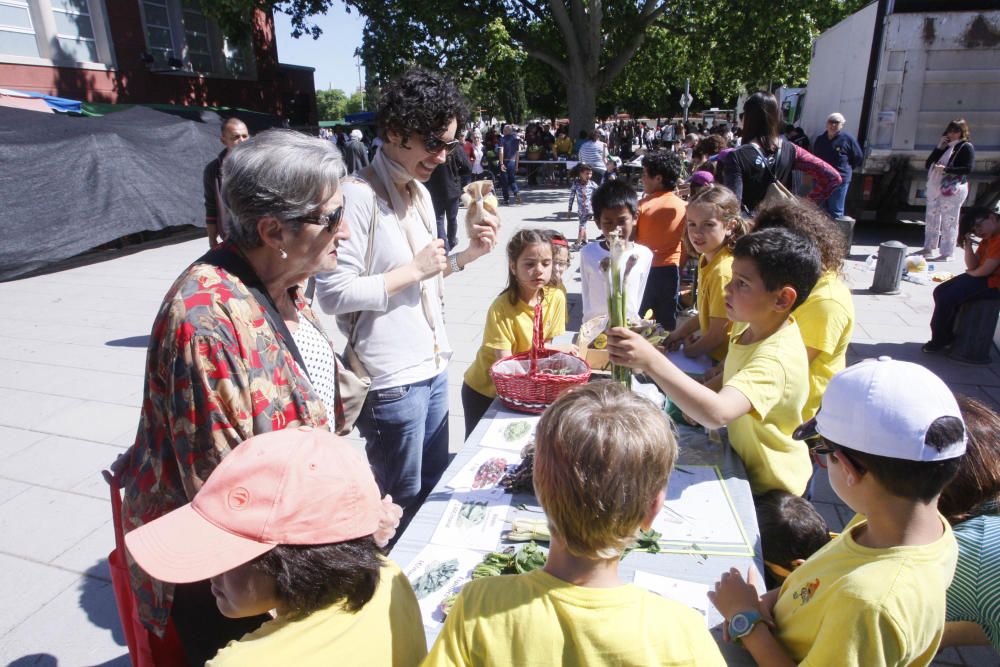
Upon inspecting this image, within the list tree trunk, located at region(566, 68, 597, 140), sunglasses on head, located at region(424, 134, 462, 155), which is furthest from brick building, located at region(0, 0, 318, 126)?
sunglasses on head, located at region(424, 134, 462, 155)

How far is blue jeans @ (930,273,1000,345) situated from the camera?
5281 mm

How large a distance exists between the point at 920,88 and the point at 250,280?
1075 centimetres

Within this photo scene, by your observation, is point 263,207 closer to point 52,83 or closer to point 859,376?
point 859,376

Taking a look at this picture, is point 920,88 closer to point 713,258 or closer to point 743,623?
point 713,258

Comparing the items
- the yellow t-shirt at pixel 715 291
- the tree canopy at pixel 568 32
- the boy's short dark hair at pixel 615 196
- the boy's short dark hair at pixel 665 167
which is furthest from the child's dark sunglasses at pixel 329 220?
the tree canopy at pixel 568 32

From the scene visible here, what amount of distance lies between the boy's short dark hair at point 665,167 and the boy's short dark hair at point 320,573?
459cm

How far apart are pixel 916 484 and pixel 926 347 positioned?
5.16m

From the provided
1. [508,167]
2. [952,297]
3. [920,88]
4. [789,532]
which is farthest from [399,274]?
[508,167]

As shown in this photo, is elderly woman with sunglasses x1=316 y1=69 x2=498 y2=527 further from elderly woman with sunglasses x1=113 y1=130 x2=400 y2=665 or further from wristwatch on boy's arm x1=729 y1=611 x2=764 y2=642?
wristwatch on boy's arm x1=729 y1=611 x2=764 y2=642

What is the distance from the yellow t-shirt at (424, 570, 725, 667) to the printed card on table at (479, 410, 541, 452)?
1193mm

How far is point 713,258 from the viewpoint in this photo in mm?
3438

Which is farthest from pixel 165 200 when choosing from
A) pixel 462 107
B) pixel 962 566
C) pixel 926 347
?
pixel 962 566

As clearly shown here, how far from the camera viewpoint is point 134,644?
64.1 inches

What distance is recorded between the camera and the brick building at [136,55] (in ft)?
42.8
